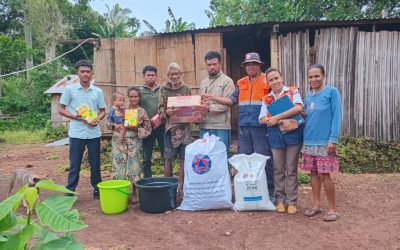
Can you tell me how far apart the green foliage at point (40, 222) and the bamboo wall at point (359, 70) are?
21.7 feet

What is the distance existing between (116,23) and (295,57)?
59.9ft

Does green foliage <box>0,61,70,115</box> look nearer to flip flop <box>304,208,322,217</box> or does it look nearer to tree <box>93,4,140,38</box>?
tree <box>93,4,140,38</box>

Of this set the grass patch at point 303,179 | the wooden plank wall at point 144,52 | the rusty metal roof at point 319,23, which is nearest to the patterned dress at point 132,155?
the grass patch at point 303,179

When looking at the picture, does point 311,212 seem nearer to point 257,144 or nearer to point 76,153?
point 257,144

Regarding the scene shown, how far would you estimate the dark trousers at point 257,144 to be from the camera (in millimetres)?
4535

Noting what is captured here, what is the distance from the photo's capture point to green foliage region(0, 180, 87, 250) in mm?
884

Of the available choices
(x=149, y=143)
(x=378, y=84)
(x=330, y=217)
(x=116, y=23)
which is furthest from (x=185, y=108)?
(x=116, y=23)

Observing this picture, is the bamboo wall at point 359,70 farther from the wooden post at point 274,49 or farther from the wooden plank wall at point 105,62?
the wooden plank wall at point 105,62

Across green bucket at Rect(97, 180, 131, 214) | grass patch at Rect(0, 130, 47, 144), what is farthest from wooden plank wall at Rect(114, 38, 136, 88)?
grass patch at Rect(0, 130, 47, 144)

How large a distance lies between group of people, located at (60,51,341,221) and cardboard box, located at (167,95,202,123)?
6 centimetres

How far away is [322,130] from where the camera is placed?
3.97 m

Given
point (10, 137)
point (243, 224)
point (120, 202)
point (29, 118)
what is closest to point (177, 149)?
point (120, 202)

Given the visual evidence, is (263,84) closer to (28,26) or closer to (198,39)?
(198,39)

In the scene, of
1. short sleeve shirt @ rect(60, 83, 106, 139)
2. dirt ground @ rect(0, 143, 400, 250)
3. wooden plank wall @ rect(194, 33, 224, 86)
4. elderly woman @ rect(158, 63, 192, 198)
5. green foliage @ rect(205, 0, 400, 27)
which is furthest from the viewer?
green foliage @ rect(205, 0, 400, 27)
